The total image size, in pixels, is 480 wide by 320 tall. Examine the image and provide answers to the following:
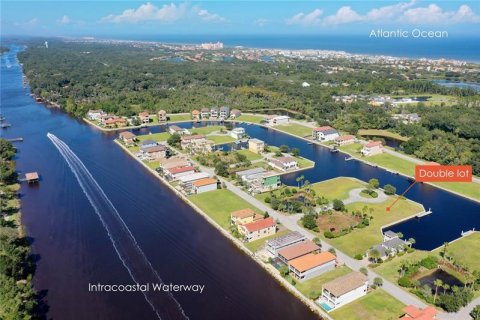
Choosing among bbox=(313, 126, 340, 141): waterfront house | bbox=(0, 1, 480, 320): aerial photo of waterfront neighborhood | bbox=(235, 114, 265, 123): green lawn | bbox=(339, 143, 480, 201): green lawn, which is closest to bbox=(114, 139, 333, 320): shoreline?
bbox=(0, 1, 480, 320): aerial photo of waterfront neighborhood

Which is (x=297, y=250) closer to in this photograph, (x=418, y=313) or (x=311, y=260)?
(x=311, y=260)

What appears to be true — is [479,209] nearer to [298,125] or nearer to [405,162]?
[405,162]

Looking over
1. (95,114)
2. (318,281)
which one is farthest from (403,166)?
(95,114)

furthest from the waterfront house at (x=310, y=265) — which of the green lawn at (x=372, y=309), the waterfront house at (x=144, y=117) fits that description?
the waterfront house at (x=144, y=117)

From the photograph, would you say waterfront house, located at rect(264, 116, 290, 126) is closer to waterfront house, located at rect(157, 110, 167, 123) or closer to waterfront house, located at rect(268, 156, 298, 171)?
waterfront house, located at rect(157, 110, 167, 123)

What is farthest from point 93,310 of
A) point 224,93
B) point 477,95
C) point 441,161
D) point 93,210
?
point 477,95

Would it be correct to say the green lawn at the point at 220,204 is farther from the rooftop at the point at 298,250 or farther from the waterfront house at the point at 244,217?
the rooftop at the point at 298,250
